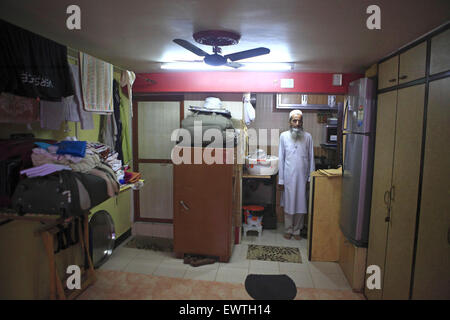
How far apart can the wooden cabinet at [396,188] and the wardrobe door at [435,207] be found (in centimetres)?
11

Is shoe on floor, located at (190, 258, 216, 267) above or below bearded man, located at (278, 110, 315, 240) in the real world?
below

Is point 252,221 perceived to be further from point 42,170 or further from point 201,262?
point 42,170

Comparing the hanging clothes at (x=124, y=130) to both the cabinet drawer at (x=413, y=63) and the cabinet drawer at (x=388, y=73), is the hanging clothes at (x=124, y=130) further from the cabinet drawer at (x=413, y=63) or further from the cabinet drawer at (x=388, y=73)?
the cabinet drawer at (x=413, y=63)

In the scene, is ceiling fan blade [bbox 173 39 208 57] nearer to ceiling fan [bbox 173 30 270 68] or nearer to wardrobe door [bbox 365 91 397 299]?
ceiling fan [bbox 173 30 270 68]

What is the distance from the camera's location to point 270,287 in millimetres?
3023

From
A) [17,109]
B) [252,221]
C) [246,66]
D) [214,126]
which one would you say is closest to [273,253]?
[252,221]

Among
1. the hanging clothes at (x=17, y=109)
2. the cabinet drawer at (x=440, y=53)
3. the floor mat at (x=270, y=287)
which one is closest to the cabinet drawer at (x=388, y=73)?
the cabinet drawer at (x=440, y=53)

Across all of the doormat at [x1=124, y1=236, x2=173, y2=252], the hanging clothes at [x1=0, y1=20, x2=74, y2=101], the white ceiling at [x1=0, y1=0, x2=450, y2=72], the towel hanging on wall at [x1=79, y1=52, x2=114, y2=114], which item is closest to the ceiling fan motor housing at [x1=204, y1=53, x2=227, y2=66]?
the white ceiling at [x1=0, y1=0, x2=450, y2=72]

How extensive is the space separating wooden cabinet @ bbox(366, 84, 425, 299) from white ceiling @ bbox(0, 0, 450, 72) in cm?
50

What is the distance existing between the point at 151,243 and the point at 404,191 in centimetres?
324

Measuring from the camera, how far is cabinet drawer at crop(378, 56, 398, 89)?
2450 mm

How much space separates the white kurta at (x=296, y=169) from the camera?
4.21 meters

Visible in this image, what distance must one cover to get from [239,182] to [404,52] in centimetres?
244

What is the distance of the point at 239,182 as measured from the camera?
4.04m
